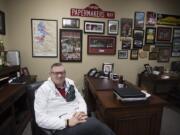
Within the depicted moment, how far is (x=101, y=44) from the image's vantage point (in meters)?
3.61

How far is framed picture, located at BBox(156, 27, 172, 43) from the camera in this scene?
3.82m

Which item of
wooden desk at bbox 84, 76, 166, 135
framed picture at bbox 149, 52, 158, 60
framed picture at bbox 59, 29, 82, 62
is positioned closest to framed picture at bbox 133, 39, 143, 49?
framed picture at bbox 149, 52, 158, 60

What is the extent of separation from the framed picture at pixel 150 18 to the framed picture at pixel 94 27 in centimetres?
106

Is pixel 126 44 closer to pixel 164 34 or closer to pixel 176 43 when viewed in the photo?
pixel 164 34

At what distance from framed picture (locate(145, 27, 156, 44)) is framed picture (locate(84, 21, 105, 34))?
3.52 ft

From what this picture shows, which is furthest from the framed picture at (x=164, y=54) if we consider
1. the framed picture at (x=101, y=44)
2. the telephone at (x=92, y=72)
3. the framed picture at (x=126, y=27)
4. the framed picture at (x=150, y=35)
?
the telephone at (x=92, y=72)

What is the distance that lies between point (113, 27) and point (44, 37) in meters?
1.51

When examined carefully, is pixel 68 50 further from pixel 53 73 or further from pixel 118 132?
pixel 118 132

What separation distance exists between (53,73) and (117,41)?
2.28 metres

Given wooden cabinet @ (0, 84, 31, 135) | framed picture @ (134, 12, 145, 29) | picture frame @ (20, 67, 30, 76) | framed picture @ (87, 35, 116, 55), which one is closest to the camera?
wooden cabinet @ (0, 84, 31, 135)

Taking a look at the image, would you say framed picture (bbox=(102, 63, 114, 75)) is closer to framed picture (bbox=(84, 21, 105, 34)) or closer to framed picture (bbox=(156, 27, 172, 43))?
framed picture (bbox=(84, 21, 105, 34))

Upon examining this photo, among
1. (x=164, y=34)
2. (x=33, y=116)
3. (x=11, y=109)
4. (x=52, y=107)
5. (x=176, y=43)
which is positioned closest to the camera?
(x=33, y=116)

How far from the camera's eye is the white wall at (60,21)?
3.26 metres

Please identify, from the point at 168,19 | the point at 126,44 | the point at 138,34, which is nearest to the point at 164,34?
the point at 168,19
